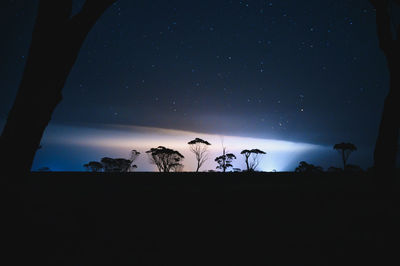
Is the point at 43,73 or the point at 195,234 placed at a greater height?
the point at 43,73

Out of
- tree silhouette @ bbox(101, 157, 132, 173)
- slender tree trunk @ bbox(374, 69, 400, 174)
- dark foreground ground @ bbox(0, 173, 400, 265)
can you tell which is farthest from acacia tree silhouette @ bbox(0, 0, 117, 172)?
tree silhouette @ bbox(101, 157, 132, 173)

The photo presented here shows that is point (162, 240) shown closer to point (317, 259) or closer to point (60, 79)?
point (317, 259)

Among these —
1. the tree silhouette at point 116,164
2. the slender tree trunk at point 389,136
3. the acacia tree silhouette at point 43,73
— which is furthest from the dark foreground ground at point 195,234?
the tree silhouette at point 116,164

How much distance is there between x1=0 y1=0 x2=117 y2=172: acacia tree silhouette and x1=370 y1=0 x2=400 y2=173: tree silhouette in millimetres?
6644

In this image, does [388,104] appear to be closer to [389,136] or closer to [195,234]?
[389,136]

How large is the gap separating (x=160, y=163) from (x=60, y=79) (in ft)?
129

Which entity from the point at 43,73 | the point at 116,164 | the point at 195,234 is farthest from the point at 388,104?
the point at 116,164

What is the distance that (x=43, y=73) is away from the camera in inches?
112

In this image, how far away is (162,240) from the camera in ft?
7.98

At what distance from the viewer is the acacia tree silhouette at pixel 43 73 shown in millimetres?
2643

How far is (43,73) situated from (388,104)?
7.31 m

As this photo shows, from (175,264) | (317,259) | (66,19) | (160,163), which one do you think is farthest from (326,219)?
(160,163)

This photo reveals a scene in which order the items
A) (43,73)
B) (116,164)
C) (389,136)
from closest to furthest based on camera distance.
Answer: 1. (43,73)
2. (389,136)
3. (116,164)

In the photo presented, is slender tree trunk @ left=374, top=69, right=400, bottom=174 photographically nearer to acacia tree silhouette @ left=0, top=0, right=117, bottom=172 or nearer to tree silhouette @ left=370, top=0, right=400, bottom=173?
tree silhouette @ left=370, top=0, right=400, bottom=173
